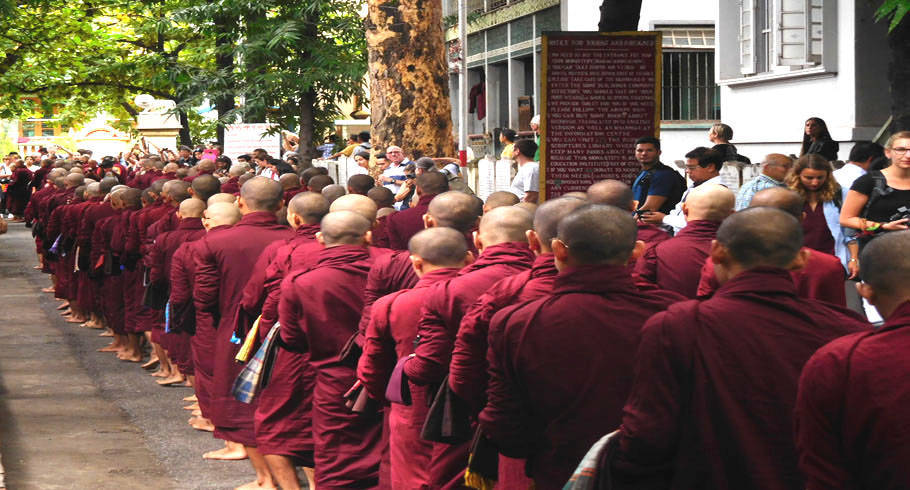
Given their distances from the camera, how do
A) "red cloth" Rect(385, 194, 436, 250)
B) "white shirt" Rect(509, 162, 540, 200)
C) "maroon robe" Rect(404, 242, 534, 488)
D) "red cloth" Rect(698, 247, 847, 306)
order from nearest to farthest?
"maroon robe" Rect(404, 242, 534, 488) → "red cloth" Rect(698, 247, 847, 306) → "red cloth" Rect(385, 194, 436, 250) → "white shirt" Rect(509, 162, 540, 200)

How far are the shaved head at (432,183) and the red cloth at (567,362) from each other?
5213 mm

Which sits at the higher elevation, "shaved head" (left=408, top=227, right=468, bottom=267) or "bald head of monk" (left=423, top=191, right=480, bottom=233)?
"bald head of monk" (left=423, top=191, right=480, bottom=233)

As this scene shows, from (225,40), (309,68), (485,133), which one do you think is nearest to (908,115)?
(309,68)

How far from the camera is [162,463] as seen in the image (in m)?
9.20

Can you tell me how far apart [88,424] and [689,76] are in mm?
16274

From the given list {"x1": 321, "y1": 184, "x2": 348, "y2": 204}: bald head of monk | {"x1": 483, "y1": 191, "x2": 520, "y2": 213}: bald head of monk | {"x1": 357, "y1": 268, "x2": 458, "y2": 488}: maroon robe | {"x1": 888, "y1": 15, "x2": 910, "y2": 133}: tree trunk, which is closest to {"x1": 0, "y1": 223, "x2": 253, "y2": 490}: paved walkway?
{"x1": 321, "y1": 184, "x2": 348, "y2": 204}: bald head of monk

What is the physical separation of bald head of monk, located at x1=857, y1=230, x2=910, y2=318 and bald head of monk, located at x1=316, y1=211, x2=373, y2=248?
3.79 m

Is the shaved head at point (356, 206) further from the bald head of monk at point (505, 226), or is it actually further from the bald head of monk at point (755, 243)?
the bald head of monk at point (755, 243)

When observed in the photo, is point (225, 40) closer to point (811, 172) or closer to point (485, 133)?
point (485, 133)

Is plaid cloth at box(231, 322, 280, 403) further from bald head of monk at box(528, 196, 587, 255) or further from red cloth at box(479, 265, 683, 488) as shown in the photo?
red cloth at box(479, 265, 683, 488)

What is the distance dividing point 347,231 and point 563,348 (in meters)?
2.85

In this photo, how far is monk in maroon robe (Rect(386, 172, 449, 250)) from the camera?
375 inches

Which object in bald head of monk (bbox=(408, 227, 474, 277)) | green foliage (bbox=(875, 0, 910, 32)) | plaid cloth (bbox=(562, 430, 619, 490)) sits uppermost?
green foliage (bbox=(875, 0, 910, 32))

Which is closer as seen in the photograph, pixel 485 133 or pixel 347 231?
pixel 347 231
